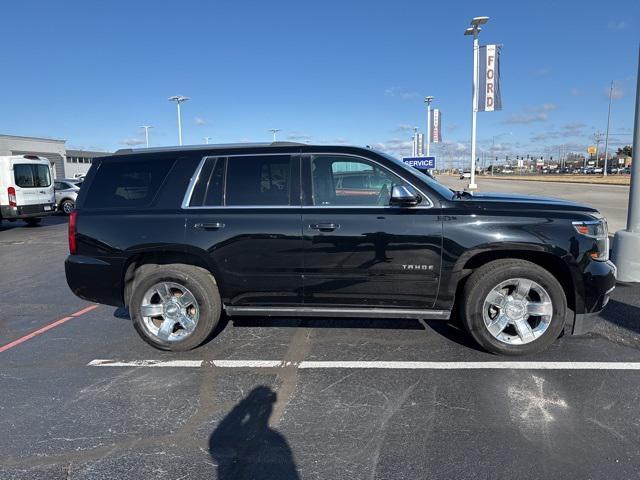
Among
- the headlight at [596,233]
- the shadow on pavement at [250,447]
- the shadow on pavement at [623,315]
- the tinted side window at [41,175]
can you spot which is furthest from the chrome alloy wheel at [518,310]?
the tinted side window at [41,175]

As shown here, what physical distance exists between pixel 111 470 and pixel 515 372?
3.10 m

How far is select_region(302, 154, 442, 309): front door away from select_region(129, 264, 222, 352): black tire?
92 cm

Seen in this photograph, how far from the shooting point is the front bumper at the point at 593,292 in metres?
3.83

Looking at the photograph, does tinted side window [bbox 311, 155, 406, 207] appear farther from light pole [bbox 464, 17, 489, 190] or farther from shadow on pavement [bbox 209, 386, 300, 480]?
light pole [bbox 464, 17, 489, 190]

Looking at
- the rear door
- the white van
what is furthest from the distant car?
the white van

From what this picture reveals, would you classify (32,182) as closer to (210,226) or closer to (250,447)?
(210,226)

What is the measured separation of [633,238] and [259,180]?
556 centimetres

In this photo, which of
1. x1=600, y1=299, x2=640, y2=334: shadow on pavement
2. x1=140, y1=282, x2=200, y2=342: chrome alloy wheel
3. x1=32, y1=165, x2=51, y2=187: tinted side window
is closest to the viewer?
x1=140, y1=282, x2=200, y2=342: chrome alloy wheel

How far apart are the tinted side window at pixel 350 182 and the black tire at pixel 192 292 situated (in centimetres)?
131

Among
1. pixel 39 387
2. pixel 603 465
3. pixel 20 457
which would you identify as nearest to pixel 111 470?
pixel 20 457

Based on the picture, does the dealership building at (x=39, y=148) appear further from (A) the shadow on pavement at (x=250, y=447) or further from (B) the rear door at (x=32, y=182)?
(A) the shadow on pavement at (x=250, y=447)

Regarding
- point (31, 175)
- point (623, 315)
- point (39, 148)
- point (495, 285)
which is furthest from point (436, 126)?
point (39, 148)

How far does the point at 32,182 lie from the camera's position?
15070mm

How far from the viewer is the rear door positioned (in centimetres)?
1459
